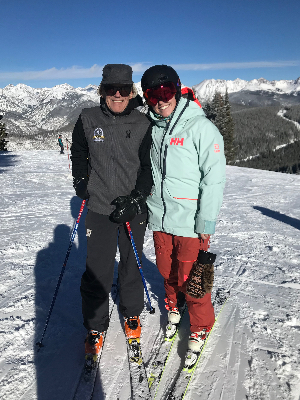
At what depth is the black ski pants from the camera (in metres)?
2.34

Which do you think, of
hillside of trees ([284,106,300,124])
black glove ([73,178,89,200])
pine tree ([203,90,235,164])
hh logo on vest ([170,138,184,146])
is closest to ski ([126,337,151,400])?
black glove ([73,178,89,200])

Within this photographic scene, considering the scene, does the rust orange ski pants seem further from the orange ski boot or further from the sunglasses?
the sunglasses

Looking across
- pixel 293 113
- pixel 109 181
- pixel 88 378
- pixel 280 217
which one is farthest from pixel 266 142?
pixel 88 378

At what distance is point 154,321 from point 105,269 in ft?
3.32

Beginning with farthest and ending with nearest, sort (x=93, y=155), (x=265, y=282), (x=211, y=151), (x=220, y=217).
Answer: (x=220, y=217), (x=265, y=282), (x=93, y=155), (x=211, y=151)

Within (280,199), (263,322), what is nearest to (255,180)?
(280,199)

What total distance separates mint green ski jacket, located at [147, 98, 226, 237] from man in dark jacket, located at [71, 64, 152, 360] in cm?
14

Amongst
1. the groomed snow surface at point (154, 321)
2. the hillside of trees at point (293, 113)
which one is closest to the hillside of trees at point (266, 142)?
the hillside of trees at point (293, 113)

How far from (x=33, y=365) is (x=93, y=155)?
191 cm

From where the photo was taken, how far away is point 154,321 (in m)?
2.95

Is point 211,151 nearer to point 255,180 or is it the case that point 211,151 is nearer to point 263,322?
point 263,322

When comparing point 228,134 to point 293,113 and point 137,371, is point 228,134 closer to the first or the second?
point 137,371

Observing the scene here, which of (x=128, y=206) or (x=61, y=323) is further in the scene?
(x=61, y=323)

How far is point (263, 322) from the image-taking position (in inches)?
115
